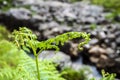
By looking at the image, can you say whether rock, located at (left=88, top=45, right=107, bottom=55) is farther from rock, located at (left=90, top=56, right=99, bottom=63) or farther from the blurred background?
rock, located at (left=90, top=56, right=99, bottom=63)

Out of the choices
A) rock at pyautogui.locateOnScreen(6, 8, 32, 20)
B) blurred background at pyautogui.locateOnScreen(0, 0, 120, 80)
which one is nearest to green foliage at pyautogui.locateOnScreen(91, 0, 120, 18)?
blurred background at pyautogui.locateOnScreen(0, 0, 120, 80)

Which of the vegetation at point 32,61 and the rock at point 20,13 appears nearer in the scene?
the vegetation at point 32,61

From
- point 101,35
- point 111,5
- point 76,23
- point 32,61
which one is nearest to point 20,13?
point 76,23

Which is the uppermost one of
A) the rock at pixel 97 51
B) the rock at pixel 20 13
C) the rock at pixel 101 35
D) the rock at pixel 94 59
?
the rock at pixel 20 13

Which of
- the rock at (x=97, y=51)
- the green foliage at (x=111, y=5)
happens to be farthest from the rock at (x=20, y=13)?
the rock at (x=97, y=51)

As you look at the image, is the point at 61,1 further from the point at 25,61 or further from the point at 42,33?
the point at 25,61

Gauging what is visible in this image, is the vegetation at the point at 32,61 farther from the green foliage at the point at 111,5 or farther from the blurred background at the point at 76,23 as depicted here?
the green foliage at the point at 111,5

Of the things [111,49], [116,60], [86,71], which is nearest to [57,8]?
[111,49]

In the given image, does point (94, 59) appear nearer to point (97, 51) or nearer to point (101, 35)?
point (97, 51)
